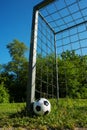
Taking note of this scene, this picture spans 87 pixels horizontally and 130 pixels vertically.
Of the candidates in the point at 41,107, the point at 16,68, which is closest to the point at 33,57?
the point at 41,107

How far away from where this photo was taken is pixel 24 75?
32031 millimetres

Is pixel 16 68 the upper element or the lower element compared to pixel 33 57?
upper

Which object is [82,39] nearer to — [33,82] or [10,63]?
[33,82]

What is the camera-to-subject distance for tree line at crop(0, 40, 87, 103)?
1910cm

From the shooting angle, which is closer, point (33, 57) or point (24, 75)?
point (33, 57)

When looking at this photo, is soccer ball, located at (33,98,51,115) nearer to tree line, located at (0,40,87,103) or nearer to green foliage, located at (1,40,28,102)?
tree line, located at (0,40,87,103)

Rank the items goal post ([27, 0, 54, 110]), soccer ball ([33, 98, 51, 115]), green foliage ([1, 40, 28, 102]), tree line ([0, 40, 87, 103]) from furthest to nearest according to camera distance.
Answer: green foliage ([1, 40, 28, 102]) → tree line ([0, 40, 87, 103]) → goal post ([27, 0, 54, 110]) → soccer ball ([33, 98, 51, 115])

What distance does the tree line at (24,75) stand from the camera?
19.1 m

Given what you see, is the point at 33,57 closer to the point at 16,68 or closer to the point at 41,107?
the point at 41,107

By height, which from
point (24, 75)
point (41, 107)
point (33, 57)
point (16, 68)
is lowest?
point (41, 107)

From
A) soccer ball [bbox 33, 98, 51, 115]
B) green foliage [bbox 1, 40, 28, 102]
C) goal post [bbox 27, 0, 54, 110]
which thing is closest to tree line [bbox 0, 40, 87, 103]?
green foliage [bbox 1, 40, 28, 102]

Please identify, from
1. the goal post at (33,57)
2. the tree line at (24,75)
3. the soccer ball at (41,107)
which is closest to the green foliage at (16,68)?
the tree line at (24,75)

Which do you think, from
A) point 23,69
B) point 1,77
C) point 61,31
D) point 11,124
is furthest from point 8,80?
point 11,124

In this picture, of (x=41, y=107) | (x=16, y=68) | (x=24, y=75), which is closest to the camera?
(x=41, y=107)
